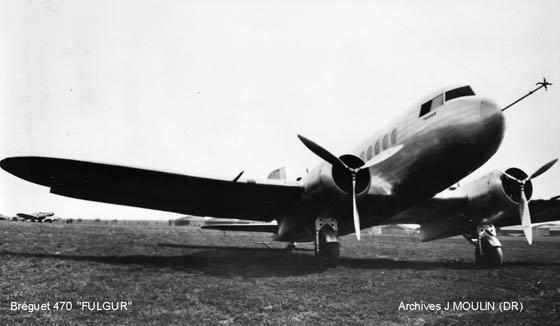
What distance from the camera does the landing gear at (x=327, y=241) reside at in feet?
32.4

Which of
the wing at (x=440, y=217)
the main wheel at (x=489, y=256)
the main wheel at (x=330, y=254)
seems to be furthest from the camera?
the wing at (x=440, y=217)

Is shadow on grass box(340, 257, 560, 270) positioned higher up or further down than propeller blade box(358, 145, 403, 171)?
further down

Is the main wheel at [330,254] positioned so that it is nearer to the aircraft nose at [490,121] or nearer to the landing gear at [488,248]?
the aircraft nose at [490,121]

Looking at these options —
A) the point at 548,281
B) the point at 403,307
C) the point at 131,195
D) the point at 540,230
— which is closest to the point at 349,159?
the point at 403,307

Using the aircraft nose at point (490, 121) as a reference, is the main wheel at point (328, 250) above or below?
below

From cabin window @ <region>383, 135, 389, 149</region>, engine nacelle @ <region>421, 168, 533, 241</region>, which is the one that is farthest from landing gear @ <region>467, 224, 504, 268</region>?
cabin window @ <region>383, 135, 389, 149</region>

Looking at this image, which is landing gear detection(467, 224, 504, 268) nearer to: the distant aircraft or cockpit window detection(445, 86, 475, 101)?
cockpit window detection(445, 86, 475, 101)

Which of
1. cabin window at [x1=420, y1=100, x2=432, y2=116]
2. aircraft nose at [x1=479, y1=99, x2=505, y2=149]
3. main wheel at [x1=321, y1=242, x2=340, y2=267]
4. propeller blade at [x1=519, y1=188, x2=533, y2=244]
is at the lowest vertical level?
main wheel at [x1=321, y1=242, x2=340, y2=267]

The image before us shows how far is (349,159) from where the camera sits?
938 centimetres

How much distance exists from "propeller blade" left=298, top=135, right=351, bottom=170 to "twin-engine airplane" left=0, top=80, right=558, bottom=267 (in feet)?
0.08

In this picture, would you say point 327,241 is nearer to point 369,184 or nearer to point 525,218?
point 369,184

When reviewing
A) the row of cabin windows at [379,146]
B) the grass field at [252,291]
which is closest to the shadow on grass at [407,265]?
the grass field at [252,291]

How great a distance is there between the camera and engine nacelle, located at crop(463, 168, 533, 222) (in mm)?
11602

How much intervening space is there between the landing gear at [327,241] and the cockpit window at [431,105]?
3.69m
